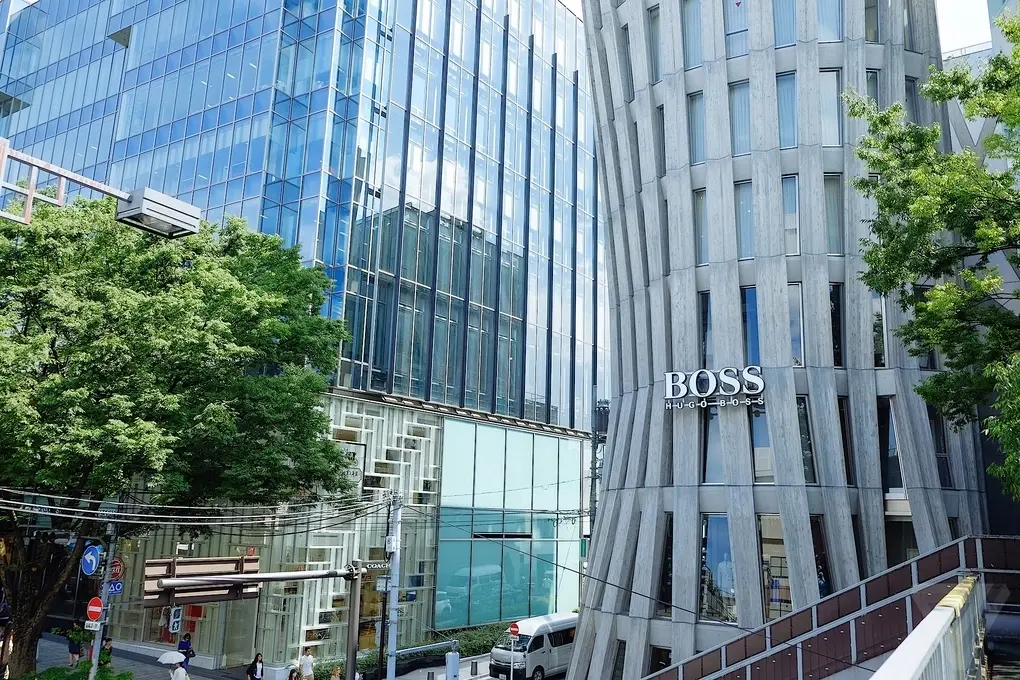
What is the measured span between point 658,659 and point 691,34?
19.2 metres

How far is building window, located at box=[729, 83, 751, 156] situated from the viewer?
24406mm

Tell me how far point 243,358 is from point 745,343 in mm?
14929

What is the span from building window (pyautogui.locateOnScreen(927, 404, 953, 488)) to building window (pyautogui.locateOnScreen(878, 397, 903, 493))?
43.3 inches

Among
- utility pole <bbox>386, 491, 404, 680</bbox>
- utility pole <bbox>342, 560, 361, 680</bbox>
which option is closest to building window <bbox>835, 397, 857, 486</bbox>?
utility pole <bbox>386, 491, 404, 680</bbox>

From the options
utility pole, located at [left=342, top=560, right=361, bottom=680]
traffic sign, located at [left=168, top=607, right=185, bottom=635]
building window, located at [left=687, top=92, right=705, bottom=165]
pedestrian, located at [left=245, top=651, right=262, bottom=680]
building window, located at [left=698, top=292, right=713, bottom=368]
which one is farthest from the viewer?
pedestrian, located at [left=245, top=651, right=262, bottom=680]

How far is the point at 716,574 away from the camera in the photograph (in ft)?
73.6

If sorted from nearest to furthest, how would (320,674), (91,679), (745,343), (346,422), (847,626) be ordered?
(847,626) → (91,679) → (745,343) → (320,674) → (346,422)

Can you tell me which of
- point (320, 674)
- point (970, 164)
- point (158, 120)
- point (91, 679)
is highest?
point (158, 120)

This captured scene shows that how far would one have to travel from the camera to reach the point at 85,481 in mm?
21562

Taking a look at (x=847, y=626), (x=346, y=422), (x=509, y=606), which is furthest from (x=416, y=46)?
(x=847, y=626)

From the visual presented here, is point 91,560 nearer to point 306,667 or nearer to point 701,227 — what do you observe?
point 306,667

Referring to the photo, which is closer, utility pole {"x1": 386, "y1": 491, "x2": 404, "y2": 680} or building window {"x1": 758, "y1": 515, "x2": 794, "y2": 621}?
building window {"x1": 758, "y1": 515, "x2": 794, "y2": 621}

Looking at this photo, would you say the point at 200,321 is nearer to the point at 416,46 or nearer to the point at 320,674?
the point at 320,674

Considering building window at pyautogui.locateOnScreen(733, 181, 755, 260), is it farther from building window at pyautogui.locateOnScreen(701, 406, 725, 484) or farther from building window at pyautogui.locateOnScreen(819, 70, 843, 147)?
building window at pyautogui.locateOnScreen(701, 406, 725, 484)
